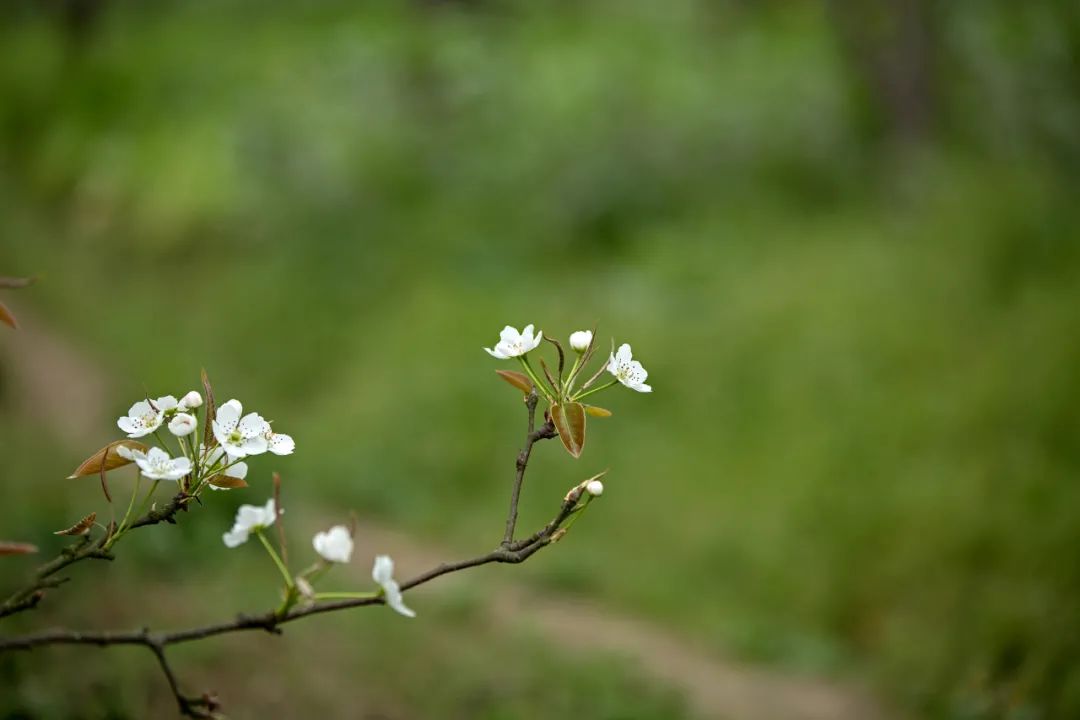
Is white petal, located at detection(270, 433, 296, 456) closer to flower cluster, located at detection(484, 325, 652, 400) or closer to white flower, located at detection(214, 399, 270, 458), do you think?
white flower, located at detection(214, 399, 270, 458)

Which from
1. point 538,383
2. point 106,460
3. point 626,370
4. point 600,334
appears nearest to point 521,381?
point 538,383

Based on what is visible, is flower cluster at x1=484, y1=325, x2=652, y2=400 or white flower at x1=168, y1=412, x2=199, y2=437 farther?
flower cluster at x1=484, y1=325, x2=652, y2=400

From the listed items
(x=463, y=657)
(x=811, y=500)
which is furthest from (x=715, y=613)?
(x=463, y=657)

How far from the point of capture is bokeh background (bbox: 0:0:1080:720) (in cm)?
362

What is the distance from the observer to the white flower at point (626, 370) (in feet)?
5.08

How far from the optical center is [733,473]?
527 cm

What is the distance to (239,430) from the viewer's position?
141 cm

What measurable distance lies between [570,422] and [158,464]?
23.3 inches

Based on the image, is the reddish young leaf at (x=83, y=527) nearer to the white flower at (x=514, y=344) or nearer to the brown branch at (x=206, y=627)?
the brown branch at (x=206, y=627)

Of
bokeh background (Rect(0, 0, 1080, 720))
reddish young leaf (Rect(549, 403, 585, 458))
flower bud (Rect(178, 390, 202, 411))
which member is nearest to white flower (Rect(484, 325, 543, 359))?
reddish young leaf (Rect(549, 403, 585, 458))

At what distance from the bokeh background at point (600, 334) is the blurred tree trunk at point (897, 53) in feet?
0.09

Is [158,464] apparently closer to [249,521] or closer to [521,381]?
[249,521]

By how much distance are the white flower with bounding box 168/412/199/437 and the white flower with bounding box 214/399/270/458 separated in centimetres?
3

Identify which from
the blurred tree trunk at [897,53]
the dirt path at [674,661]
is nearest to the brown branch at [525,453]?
the dirt path at [674,661]
